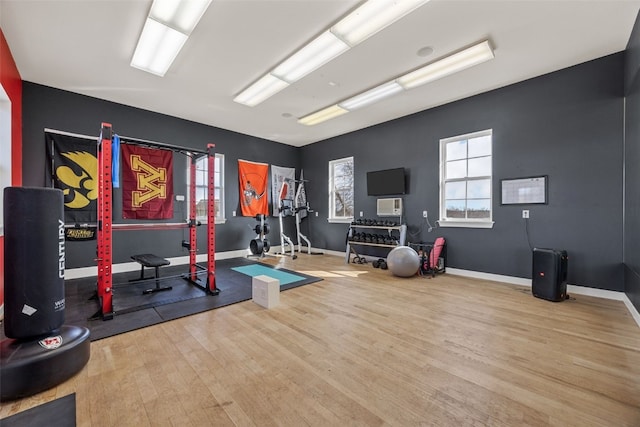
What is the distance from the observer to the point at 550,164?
13.1 feet

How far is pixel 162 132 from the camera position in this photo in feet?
18.4

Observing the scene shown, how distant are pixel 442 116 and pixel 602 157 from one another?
242 cm

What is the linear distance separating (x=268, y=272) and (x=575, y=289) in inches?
190

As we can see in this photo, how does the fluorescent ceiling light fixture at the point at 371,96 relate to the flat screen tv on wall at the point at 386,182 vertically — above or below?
above

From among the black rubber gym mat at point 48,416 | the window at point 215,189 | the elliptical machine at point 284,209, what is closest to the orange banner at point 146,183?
the window at point 215,189

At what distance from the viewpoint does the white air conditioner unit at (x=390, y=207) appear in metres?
5.81

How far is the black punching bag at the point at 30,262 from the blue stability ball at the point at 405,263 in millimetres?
4327

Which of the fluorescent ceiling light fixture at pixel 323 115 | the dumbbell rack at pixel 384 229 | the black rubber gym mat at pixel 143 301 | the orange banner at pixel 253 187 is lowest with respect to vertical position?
the black rubber gym mat at pixel 143 301

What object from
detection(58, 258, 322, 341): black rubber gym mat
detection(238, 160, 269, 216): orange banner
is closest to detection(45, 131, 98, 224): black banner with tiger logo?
detection(58, 258, 322, 341): black rubber gym mat

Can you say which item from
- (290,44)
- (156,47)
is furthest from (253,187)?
(290,44)

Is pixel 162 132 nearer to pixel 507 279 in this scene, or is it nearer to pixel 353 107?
pixel 353 107

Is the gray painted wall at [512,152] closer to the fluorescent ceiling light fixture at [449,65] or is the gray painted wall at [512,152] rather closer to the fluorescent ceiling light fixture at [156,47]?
the fluorescent ceiling light fixture at [449,65]

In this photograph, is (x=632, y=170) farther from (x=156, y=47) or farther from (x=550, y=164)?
(x=156, y=47)

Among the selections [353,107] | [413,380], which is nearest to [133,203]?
[353,107]
